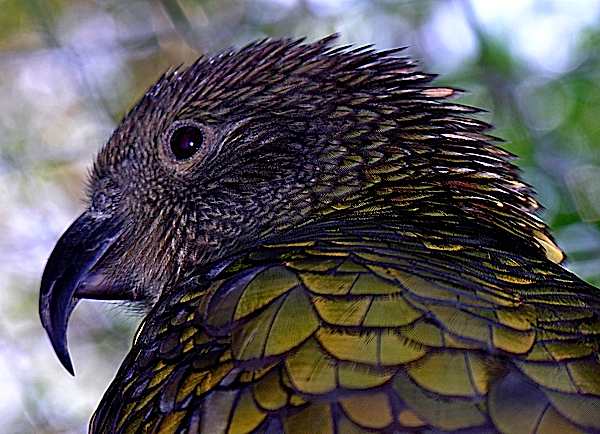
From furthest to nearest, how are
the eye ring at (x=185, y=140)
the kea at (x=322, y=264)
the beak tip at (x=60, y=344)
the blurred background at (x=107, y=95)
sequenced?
the blurred background at (x=107, y=95), the eye ring at (x=185, y=140), the beak tip at (x=60, y=344), the kea at (x=322, y=264)

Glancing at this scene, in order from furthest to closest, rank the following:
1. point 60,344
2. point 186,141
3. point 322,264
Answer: point 186,141 < point 60,344 < point 322,264

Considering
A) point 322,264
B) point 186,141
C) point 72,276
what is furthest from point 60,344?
point 322,264

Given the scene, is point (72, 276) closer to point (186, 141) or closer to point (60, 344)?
point (60, 344)

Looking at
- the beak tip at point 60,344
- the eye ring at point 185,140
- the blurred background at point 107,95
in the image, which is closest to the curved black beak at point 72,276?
the beak tip at point 60,344

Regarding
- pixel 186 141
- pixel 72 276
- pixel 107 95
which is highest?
pixel 107 95

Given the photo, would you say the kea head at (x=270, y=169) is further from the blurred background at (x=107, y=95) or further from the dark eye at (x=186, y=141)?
the blurred background at (x=107, y=95)
